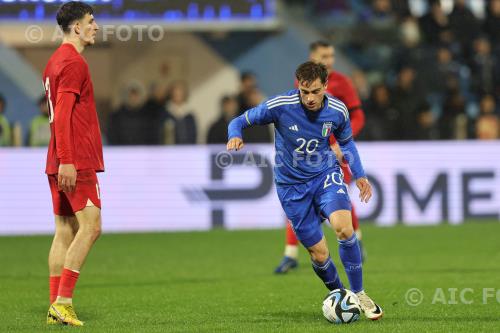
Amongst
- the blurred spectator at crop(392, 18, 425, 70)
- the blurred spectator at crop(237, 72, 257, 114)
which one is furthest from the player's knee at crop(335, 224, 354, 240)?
the blurred spectator at crop(392, 18, 425, 70)

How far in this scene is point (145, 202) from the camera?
15.7 m

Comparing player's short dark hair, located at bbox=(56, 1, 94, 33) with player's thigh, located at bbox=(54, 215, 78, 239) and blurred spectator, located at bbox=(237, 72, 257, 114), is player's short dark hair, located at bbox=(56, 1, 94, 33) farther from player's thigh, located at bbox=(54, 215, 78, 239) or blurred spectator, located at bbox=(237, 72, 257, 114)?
blurred spectator, located at bbox=(237, 72, 257, 114)

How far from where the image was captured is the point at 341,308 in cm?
720

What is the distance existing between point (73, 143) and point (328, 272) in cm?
203

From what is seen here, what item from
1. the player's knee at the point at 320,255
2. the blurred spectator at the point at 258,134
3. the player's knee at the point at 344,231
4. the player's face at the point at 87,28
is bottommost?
the player's knee at the point at 320,255

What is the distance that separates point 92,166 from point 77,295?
2140 mm

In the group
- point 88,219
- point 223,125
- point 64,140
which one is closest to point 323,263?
point 88,219

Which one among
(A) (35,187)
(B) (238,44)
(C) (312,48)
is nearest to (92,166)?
(C) (312,48)

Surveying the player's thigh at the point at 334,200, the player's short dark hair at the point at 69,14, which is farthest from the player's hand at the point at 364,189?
the player's short dark hair at the point at 69,14

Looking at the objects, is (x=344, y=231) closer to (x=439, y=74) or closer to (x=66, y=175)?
(x=66, y=175)

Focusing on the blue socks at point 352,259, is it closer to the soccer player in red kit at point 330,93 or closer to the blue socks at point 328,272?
the blue socks at point 328,272

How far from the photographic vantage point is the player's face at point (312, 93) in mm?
7391

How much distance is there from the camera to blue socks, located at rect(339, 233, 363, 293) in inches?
296

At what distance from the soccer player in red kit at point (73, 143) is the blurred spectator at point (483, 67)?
12988 millimetres
